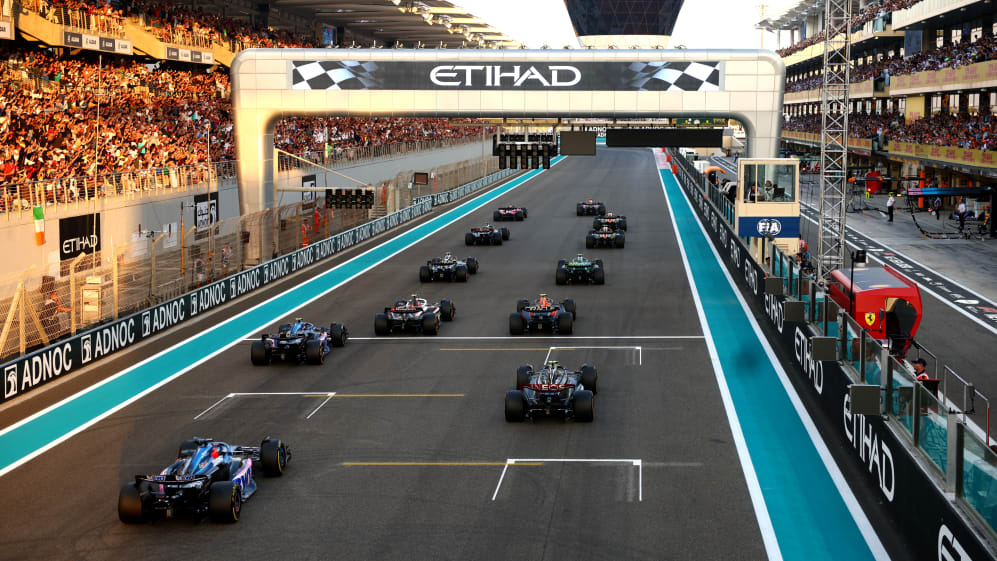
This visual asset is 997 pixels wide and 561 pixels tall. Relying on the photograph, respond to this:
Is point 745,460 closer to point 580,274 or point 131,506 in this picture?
point 131,506

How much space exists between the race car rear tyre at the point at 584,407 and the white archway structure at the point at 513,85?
17.9 m

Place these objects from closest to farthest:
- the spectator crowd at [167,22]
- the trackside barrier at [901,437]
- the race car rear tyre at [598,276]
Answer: the trackside barrier at [901,437] < the race car rear tyre at [598,276] < the spectator crowd at [167,22]

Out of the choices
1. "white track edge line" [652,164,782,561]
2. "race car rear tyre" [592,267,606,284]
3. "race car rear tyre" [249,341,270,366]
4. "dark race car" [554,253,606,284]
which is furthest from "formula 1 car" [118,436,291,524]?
"race car rear tyre" [592,267,606,284]

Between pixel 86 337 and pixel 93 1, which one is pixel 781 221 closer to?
pixel 86 337

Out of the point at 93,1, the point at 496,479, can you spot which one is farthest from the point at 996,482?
the point at 93,1

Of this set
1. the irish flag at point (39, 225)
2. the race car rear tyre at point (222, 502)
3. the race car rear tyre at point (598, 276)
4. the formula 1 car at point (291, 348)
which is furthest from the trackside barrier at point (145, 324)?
the race car rear tyre at point (598, 276)

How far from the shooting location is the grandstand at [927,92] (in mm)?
52281

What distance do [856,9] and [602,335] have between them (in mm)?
84614

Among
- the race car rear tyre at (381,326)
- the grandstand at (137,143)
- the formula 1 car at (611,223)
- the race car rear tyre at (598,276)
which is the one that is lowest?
the race car rear tyre at (381,326)

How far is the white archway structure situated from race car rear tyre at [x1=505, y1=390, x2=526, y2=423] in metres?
17.9

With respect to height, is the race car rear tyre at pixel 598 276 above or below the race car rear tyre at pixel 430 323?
above

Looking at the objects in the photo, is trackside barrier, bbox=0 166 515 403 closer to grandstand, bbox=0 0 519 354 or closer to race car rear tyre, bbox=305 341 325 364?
grandstand, bbox=0 0 519 354

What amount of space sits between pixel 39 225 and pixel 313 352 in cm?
1233

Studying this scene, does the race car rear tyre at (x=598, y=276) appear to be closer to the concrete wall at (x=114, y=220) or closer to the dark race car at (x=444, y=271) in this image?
the dark race car at (x=444, y=271)
